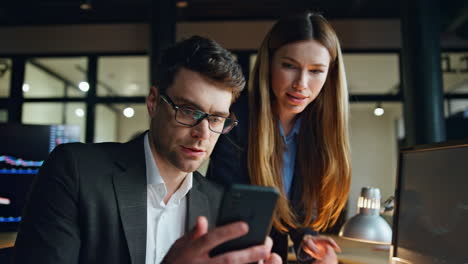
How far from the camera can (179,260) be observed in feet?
2.47

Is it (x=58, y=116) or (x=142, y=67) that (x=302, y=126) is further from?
(x=58, y=116)

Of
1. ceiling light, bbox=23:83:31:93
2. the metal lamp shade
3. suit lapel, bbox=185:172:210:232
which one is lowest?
the metal lamp shade

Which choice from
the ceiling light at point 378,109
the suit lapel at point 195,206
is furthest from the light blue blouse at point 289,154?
the ceiling light at point 378,109

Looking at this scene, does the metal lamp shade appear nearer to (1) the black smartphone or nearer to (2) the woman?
(2) the woman

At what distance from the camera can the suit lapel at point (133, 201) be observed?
1159 millimetres

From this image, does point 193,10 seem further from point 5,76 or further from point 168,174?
point 168,174

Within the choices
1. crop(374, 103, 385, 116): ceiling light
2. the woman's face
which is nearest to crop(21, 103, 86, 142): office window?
crop(374, 103, 385, 116): ceiling light

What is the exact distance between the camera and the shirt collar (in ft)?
4.17

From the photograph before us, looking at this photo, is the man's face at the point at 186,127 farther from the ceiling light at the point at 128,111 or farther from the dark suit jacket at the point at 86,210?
the ceiling light at the point at 128,111

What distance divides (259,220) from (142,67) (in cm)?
560

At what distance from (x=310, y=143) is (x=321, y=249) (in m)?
0.54

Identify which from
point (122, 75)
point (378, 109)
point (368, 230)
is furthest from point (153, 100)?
point (378, 109)

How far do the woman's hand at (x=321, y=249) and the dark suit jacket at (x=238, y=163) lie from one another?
0.27 meters

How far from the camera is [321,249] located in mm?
1262
